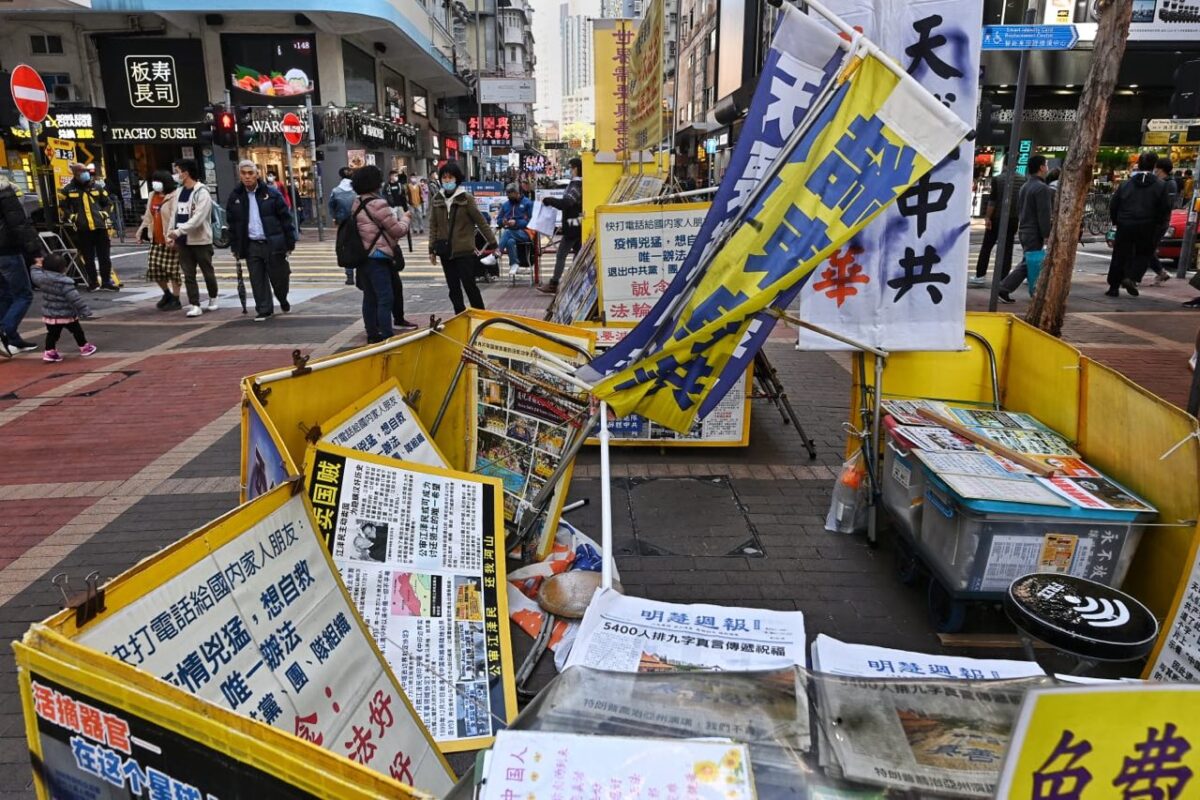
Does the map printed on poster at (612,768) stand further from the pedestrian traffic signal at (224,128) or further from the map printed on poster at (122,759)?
the pedestrian traffic signal at (224,128)

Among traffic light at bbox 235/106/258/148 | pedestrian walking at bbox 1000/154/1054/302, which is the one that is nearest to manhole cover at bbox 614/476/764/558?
pedestrian walking at bbox 1000/154/1054/302

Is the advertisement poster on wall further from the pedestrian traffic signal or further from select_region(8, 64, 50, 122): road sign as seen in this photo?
select_region(8, 64, 50, 122): road sign

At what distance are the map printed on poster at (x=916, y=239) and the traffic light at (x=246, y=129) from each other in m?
23.0

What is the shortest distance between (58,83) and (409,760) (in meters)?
34.6

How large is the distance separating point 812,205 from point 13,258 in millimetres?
9135

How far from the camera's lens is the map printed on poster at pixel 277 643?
1822mm

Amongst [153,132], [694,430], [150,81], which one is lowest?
[694,430]

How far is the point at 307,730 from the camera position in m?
2.06

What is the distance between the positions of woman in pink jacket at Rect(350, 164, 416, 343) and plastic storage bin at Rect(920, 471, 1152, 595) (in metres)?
6.51

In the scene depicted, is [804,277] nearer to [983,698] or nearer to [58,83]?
[983,698]

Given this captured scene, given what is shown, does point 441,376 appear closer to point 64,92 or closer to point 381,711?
point 381,711

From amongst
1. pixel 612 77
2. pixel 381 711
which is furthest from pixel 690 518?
pixel 612 77

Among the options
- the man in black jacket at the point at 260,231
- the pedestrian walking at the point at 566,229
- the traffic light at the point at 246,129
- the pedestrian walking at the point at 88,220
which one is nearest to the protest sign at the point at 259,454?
the man in black jacket at the point at 260,231

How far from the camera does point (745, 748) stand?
1.38m
